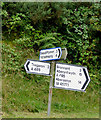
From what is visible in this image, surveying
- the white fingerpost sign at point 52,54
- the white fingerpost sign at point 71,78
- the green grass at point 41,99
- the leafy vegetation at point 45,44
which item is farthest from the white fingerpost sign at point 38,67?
the leafy vegetation at point 45,44

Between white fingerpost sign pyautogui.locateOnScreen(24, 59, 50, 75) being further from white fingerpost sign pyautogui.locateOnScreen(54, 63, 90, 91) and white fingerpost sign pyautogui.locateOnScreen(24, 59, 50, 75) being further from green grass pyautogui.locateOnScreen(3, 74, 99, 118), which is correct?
green grass pyautogui.locateOnScreen(3, 74, 99, 118)

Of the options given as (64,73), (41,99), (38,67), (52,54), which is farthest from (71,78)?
(41,99)

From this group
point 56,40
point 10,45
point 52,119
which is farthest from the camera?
point 56,40

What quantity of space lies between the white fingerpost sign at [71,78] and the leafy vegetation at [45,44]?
212 cm

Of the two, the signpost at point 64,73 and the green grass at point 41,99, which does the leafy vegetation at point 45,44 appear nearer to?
the green grass at point 41,99

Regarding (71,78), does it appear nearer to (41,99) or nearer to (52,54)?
(52,54)

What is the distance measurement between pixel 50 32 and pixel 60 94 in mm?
3575

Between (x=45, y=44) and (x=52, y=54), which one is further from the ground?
(x=45, y=44)

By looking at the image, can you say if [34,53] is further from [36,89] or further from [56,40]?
[36,89]

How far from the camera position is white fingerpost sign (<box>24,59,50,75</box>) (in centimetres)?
579

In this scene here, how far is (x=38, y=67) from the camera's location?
19.1ft

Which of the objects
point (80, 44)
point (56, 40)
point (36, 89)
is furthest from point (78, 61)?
point (36, 89)

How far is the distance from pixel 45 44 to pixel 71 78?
14.9ft

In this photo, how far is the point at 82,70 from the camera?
5.75 m
